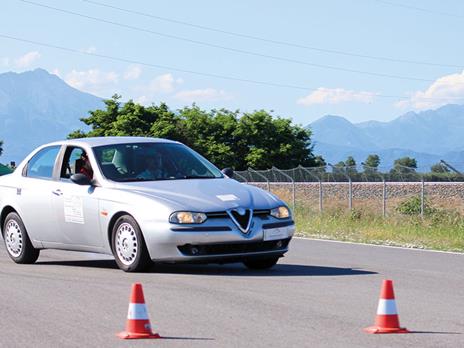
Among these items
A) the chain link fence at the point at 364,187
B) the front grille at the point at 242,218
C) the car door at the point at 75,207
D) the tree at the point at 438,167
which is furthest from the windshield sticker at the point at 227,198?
the chain link fence at the point at 364,187

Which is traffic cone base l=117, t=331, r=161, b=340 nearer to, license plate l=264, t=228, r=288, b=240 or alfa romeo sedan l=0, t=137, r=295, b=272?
alfa romeo sedan l=0, t=137, r=295, b=272

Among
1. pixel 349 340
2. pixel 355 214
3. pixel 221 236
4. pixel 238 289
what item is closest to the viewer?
pixel 349 340

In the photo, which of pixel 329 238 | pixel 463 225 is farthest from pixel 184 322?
pixel 463 225

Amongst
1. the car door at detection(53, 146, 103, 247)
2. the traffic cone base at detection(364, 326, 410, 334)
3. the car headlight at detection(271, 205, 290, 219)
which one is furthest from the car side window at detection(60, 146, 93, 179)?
the traffic cone base at detection(364, 326, 410, 334)

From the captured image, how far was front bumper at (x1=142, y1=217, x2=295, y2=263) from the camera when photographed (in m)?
12.0

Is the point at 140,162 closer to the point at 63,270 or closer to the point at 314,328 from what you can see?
the point at 63,270

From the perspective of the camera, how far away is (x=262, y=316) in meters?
9.07

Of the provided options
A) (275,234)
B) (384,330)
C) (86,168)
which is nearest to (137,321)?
(384,330)

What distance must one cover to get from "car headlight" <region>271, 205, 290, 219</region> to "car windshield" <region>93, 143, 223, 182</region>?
1.12m

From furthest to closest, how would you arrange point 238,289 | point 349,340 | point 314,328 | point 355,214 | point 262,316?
1. point 355,214
2. point 238,289
3. point 262,316
4. point 314,328
5. point 349,340

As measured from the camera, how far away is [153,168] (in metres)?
13.2

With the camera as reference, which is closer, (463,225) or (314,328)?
(314,328)

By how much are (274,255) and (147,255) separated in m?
1.45

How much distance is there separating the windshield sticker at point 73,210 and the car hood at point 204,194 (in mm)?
669
